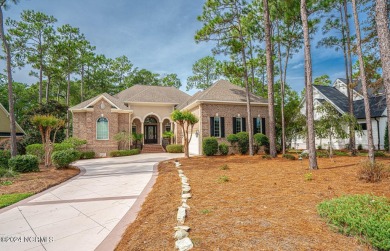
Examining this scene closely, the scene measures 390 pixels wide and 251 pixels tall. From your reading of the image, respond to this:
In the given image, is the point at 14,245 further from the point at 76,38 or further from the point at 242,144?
the point at 76,38

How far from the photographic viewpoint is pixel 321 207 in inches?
145

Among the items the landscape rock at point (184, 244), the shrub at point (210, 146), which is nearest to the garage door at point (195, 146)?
the shrub at point (210, 146)

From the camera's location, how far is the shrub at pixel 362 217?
2.68 m

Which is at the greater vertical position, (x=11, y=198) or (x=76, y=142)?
(x=76, y=142)

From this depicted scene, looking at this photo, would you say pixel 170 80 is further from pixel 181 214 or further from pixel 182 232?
pixel 182 232

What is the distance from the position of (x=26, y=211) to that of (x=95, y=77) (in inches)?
1253

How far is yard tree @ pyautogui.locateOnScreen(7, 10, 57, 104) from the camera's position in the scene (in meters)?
20.8

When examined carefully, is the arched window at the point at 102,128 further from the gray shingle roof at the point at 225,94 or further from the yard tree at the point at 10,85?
the gray shingle roof at the point at 225,94

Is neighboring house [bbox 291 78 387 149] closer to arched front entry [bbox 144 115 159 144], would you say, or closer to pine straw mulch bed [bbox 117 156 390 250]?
pine straw mulch bed [bbox 117 156 390 250]

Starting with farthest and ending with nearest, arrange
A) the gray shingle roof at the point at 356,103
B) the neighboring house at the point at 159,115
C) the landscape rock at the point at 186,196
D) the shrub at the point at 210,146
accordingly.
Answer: the gray shingle roof at the point at 356,103
the neighboring house at the point at 159,115
the shrub at the point at 210,146
the landscape rock at the point at 186,196

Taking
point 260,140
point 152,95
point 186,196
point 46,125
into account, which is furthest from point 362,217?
point 152,95

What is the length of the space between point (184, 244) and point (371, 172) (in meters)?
6.04

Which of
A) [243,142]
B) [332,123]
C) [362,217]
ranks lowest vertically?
[362,217]

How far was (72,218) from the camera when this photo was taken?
4305 mm
